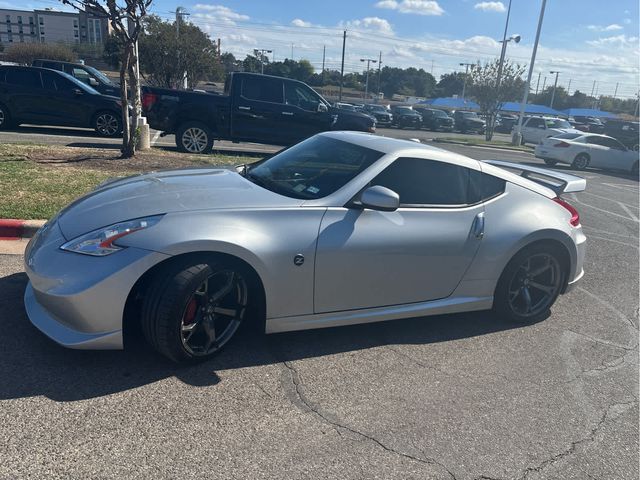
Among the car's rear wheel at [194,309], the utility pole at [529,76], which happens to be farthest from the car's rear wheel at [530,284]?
the utility pole at [529,76]

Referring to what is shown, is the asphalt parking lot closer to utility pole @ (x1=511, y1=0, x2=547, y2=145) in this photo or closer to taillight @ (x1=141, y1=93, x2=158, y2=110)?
taillight @ (x1=141, y1=93, x2=158, y2=110)

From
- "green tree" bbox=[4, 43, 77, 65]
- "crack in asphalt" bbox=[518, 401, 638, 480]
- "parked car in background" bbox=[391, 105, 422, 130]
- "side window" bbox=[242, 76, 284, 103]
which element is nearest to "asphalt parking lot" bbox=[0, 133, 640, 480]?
"crack in asphalt" bbox=[518, 401, 638, 480]

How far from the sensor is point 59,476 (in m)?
2.32

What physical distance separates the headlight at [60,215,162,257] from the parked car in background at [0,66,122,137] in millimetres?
10667

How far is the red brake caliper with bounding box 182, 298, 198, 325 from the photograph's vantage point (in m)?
3.16

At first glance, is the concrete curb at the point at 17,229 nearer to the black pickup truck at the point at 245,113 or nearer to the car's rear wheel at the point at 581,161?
the black pickup truck at the point at 245,113

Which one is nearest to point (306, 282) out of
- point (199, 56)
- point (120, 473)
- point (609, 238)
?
point (120, 473)

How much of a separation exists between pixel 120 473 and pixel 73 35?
438 ft

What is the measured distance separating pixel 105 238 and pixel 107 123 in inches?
435

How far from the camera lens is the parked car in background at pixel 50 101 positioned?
1261cm

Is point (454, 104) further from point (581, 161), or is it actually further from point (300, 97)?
point (300, 97)

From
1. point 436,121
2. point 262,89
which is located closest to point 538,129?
point 436,121

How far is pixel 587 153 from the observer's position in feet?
61.6

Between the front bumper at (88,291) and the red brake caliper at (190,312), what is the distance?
0.35 meters
